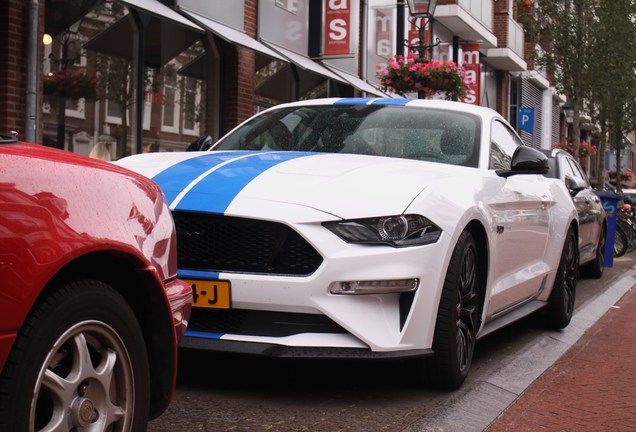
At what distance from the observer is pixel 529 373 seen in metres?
5.66

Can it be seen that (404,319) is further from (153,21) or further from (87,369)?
(153,21)

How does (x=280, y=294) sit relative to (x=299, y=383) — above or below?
above

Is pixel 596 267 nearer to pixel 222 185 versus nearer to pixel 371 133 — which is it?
pixel 371 133

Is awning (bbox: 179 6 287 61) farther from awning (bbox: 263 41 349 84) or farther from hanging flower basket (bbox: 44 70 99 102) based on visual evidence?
hanging flower basket (bbox: 44 70 99 102)

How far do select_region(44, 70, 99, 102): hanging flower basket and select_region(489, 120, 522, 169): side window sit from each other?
5711 millimetres

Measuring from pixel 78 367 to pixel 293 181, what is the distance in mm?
2102

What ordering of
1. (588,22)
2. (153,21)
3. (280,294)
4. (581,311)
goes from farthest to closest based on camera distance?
(588,22)
(153,21)
(581,311)
(280,294)

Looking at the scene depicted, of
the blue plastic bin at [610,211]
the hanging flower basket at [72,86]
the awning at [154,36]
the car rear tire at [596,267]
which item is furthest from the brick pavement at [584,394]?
the blue plastic bin at [610,211]

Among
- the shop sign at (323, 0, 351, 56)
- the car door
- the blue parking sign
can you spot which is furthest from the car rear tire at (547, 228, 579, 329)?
the blue parking sign

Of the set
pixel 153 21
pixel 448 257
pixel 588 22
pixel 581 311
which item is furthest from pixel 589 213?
pixel 588 22

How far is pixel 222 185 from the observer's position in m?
4.61

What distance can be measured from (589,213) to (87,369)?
946 cm

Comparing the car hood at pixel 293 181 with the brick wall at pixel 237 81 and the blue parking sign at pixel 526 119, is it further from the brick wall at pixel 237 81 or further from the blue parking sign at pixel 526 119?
the blue parking sign at pixel 526 119

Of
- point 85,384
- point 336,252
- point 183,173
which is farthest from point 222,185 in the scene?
point 85,384
